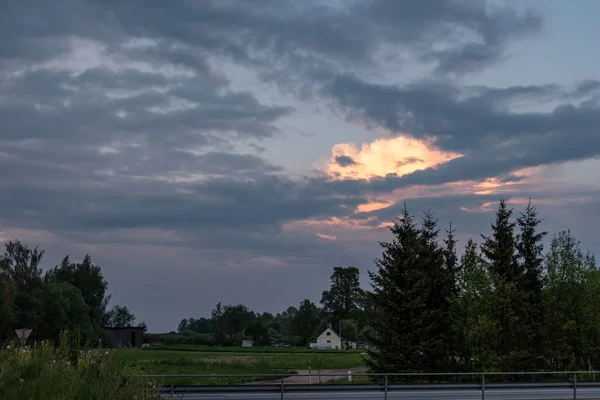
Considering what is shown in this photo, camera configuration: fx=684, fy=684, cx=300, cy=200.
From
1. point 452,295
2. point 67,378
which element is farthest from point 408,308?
point 67,378

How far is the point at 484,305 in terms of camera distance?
37500 mm

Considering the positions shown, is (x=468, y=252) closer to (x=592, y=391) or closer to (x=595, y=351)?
(x=595, y=351)

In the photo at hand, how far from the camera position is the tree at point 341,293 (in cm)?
16612

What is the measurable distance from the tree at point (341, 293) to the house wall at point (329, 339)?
71.4 feet

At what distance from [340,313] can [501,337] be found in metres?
130

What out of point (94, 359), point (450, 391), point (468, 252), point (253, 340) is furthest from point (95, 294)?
point (94, 359)

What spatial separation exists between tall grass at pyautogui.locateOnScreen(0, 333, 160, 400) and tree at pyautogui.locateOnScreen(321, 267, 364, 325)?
506ft

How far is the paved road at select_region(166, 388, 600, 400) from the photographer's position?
25.7 meters

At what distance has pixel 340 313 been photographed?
165500 millimetres

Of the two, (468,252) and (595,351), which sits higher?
(468,252)

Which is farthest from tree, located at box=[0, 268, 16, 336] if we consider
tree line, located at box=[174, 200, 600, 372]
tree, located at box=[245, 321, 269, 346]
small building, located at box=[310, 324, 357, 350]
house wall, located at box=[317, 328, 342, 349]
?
house wall, located at box=[317, 328, 342, 349]

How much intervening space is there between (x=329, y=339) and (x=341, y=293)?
25.7 metres

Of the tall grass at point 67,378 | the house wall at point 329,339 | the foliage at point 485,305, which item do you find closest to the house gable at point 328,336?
the house wall at point 329,339

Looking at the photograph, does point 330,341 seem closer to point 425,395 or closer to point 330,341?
point 330,341
